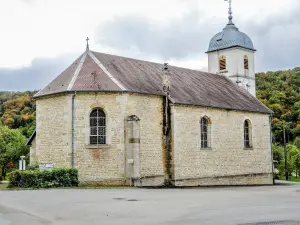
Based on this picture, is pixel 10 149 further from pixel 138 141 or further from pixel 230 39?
pixel 138 141

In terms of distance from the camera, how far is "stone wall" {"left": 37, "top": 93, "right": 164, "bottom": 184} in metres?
26.0

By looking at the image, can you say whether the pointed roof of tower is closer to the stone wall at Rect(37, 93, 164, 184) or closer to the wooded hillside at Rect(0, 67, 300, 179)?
the stone wall at Rect(37, 93, 164, 184)

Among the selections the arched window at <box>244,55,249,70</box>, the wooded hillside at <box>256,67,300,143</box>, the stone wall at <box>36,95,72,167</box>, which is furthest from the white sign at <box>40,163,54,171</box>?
the wooded hillside at <box>256,67,300,143</box>

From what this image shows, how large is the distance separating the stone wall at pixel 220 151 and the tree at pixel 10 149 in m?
27.5

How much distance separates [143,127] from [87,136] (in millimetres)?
3576

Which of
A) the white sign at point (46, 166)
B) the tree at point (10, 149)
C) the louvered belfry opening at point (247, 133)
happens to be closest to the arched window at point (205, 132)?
the louvered belfry opening at point (247, 133)

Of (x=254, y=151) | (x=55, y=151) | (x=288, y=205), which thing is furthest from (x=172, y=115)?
(x=288, y=205)

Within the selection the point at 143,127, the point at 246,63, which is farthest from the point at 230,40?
the point at 143,127

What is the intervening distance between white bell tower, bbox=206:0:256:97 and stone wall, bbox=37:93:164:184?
14435 millimetres

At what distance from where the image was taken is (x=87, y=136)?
85.9 feet

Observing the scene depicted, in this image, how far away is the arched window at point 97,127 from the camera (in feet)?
86.4

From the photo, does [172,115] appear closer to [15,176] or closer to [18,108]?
[15,176]

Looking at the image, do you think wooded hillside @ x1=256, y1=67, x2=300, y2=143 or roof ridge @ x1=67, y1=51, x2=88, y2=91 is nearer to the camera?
roof ridge @ x1=67, y1=51, x2=88, y2=91

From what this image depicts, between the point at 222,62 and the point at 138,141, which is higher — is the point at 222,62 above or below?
above
